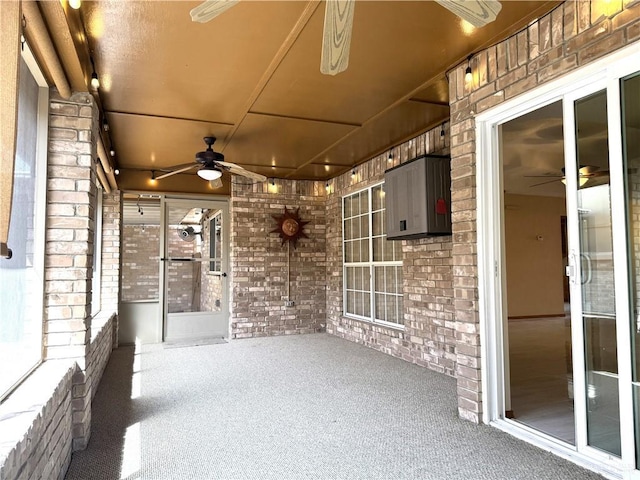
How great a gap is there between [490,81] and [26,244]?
312 cm

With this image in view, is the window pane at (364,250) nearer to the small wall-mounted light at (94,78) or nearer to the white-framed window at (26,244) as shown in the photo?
the small wall-mounted light at (94,78)

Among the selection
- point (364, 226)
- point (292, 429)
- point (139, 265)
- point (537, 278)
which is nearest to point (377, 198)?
point (364, 226)

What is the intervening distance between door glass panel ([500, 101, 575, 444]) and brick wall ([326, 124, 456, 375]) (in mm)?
A: 635

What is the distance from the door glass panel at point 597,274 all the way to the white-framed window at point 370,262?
309 centimetres

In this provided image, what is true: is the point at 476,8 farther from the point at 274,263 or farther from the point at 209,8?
the point at 274,263

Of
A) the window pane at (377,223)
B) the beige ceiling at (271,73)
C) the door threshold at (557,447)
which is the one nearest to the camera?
the door threshold at (557,447)

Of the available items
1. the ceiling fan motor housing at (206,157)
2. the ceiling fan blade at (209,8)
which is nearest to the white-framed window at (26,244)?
the ceiling fan blade at (209,8)

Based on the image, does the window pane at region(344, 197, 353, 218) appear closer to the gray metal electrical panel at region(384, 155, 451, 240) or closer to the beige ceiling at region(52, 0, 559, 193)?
the beige ceiling at region(52, 0, 559, 193)

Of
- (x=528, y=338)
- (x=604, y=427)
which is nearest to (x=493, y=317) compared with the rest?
(x=604, y=427)

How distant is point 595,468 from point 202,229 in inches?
234

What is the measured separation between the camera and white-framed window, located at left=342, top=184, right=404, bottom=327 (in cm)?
570

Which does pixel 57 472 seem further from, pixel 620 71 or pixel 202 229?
pixel 202 229

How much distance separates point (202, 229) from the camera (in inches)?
277

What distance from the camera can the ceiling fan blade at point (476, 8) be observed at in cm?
167
